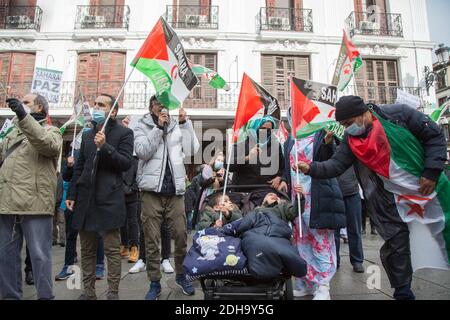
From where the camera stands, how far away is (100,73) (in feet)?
50.1

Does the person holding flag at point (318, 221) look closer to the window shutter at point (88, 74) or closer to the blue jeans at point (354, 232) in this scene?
the blue jeans at point (354, 232)

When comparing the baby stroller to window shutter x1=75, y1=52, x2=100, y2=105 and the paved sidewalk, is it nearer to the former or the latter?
the paved sidewalk

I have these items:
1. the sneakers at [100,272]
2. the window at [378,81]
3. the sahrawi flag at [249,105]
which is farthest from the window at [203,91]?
the sneakers at [100,272]

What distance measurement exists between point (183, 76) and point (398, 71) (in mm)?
15681

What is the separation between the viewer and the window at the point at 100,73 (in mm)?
15031

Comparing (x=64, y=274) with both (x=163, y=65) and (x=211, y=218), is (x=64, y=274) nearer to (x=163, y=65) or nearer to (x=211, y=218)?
(x=211, y=218)

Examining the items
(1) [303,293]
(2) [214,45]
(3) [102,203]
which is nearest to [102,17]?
(2) [214,45]

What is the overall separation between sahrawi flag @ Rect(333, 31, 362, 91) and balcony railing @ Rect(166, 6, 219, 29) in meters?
10.8

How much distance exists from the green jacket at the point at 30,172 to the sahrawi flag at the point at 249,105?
2.03 m

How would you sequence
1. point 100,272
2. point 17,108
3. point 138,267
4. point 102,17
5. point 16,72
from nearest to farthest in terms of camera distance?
point 17,108 < point 100,272 < point 138,267 < point 16,72 < point 102,17

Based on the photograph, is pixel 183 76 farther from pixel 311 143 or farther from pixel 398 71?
pixel 398 71

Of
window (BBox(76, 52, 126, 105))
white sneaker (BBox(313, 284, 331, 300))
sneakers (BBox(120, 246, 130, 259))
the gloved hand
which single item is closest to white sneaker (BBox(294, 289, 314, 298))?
white sneaker (BBox(313, 284, 331, 300))

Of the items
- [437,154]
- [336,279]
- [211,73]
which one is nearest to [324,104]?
[437,154]

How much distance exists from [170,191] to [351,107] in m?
2.11
